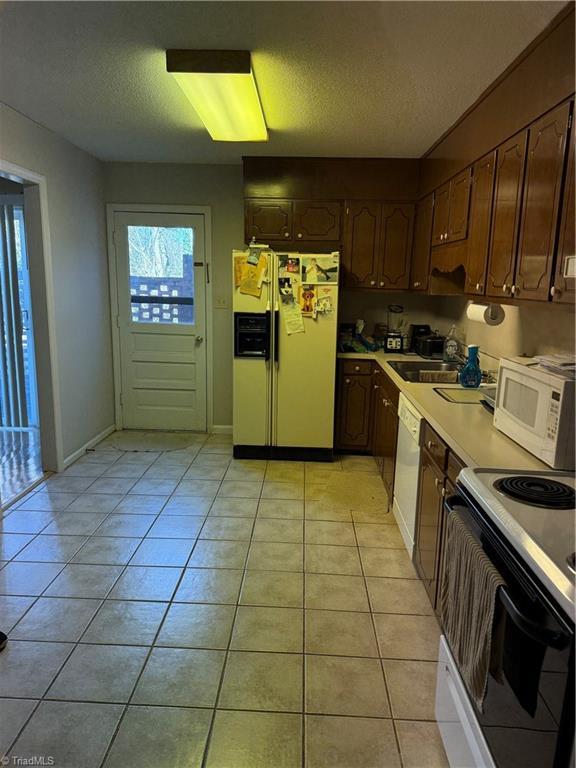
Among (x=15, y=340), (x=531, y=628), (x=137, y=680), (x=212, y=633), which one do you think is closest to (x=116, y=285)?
(x=15, y=340)

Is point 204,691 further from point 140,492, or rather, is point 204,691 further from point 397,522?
point 140,492

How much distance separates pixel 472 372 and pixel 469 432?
2.90ft

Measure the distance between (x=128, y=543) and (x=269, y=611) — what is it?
1.01m

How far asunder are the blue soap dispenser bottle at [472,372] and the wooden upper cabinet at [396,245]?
4.93 feet

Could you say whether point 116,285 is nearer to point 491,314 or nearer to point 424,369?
point 424,369

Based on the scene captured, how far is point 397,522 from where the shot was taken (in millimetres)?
3031

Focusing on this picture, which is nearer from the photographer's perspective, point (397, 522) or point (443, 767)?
point (443, 767)

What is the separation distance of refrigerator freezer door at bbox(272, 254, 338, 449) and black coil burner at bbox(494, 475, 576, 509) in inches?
99.5

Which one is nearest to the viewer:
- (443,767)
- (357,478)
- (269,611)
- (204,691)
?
(443,767)

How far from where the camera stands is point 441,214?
3350 mm

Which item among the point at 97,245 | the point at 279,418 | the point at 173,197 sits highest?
the point at 173,197

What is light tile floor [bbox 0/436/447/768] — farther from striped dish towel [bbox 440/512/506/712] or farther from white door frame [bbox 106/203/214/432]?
white door frame [bbox 106/203/214/432]

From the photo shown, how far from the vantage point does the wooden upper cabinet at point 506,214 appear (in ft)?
7.03

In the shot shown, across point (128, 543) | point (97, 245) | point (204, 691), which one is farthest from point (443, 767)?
point (97, 245)
